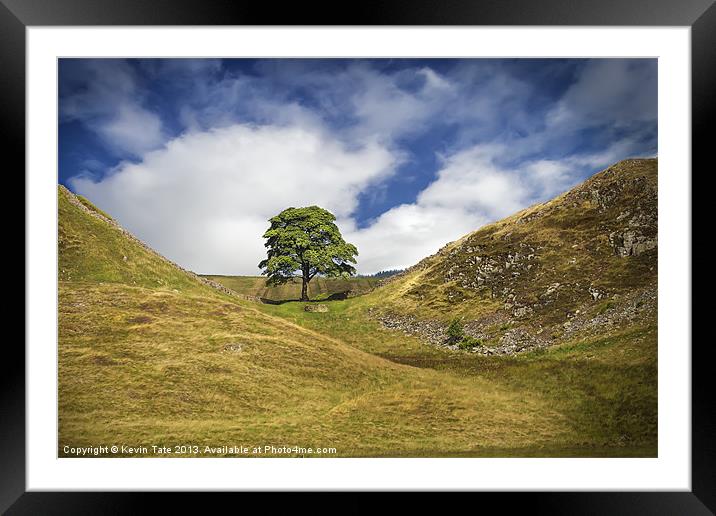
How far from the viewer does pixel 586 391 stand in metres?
4.10

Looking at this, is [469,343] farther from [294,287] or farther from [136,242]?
[136,242]

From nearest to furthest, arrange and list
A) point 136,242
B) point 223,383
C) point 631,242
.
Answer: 1. point 223,383
2. point 631,242
3. point 136,242

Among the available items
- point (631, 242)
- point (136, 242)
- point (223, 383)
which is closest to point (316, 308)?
point (223, 383)

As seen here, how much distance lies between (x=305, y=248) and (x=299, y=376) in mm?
1677

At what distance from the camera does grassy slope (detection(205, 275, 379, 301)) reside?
471cm

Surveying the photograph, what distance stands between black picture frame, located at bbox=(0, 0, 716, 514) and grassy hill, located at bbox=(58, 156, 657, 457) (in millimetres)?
611

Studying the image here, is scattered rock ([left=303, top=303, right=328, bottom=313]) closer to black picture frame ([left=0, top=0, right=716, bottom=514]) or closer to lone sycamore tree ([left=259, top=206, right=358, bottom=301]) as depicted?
lone sycamore tree ([left=259, top=206, right=358, bottom=301])
